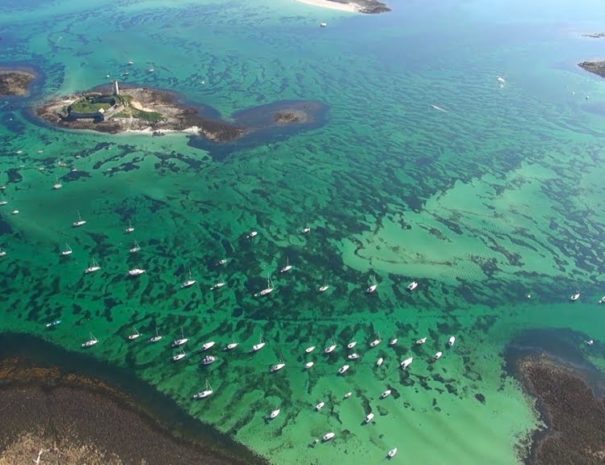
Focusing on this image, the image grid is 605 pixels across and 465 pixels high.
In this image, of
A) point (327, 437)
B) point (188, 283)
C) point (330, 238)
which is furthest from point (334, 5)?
point (327, 437)

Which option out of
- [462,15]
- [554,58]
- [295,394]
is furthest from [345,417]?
[462,15]

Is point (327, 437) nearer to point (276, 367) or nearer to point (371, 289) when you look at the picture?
point (276, 367)

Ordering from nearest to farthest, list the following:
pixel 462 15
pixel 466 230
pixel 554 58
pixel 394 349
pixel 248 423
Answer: pixel 248 423
pixel 394 349
pixel 466 230
pixel 554 58
pixel 462 15

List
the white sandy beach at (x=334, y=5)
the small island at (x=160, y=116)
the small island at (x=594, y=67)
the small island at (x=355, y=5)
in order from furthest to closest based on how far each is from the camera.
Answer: the white sandy beach at (x=334, y=5) < the small island at (x=355, y=5) < the small island at (x=594, y=67) < the small island at (x=160, y=116)

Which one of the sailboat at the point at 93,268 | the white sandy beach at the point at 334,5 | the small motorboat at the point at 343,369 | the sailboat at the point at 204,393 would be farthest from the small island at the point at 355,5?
the sailboat at the point at 204,393

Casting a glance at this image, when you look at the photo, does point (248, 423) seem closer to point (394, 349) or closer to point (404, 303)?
point (394, 349)

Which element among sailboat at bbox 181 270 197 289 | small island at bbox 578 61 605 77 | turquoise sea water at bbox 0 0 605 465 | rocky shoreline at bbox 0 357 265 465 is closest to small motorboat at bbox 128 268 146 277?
turquoise sea water at bbox 0 0 605 465

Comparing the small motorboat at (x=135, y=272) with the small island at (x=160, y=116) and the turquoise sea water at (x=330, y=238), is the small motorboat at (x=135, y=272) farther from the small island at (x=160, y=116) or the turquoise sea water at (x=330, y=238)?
the small island at (x=160, y=116)
